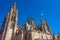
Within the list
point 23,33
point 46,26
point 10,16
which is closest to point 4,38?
point 23,33

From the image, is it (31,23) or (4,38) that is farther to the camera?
(31,23)

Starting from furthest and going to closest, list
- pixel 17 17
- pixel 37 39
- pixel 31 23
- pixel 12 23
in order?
1. pixel 31 23
2. pixel 17 17
3. pixel 12 23
4. pixel 37 39

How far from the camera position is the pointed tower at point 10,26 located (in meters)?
51.2

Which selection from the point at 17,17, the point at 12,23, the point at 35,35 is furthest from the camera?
the point at 17,17

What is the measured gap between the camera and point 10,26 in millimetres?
54438

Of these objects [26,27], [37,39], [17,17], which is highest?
[17,17]

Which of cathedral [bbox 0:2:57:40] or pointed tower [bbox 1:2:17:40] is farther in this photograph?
pointed tower [bbox 1:2:17:40]

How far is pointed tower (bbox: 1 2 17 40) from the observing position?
5119 centimetres

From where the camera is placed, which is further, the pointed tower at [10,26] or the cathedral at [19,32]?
the pointed tower at [10,26]

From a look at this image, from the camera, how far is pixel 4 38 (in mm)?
50719

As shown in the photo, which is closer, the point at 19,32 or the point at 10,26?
the point at 19,32

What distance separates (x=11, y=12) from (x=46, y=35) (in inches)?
799

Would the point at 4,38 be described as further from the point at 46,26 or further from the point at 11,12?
the point at 46,26

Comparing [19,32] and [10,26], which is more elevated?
[10,26]
